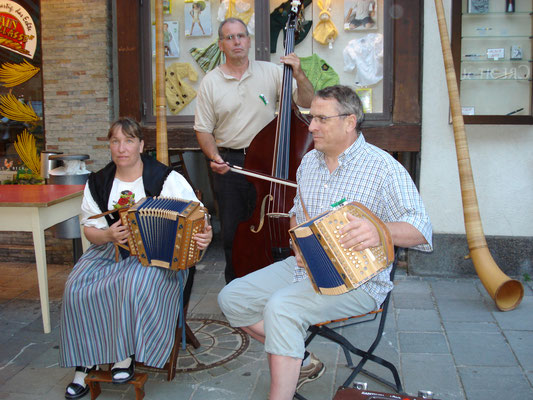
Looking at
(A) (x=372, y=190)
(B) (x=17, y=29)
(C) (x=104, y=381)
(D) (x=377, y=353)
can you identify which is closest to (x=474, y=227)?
(D) (x=377, y=353)

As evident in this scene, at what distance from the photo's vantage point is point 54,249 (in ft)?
18.3

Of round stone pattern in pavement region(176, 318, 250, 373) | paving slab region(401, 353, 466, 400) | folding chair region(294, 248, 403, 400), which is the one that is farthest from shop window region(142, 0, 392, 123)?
folding chair region(294, 248, 403, 400)

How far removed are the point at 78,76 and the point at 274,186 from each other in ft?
9.12

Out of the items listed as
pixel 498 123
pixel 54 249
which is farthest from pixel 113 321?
pixel 498 123

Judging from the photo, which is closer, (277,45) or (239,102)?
(239,102)

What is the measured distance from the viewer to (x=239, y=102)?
159 inches

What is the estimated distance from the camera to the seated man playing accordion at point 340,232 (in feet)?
7.74

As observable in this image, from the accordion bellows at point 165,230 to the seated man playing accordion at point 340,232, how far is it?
0.31 metres

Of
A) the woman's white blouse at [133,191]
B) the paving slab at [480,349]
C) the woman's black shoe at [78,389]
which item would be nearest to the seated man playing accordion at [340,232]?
the woman's white blouse at [133,191]

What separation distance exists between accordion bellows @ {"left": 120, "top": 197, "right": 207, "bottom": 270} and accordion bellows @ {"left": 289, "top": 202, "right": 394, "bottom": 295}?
0.73 meters

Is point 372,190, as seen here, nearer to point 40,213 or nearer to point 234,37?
point 234,37

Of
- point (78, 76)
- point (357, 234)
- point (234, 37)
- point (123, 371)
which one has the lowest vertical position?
point (123, 371)

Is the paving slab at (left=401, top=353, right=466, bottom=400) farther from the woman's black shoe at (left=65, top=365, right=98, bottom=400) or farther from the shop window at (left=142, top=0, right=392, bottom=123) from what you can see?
the shop window at (left=142, top=0, right=392, bottom=123)

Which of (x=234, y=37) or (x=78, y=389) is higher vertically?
(x=234, y=37)
